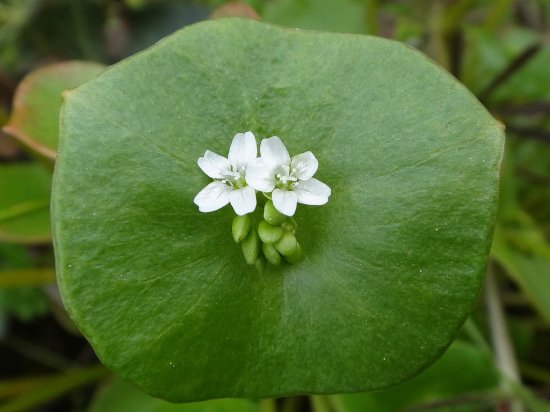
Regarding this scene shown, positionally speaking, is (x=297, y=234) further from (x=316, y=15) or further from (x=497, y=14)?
(x=497, y=14)

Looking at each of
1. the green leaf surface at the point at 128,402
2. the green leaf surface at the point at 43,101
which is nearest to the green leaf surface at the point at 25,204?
the green leaf surface at the point at 43,101

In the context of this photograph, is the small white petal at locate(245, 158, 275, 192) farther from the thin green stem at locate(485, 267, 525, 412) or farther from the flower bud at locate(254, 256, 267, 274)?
the thin green stem at locate(485, 267, 525, 412)

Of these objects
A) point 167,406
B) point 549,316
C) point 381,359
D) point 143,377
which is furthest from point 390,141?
point 167,406

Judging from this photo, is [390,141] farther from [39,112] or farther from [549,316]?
[39,112]

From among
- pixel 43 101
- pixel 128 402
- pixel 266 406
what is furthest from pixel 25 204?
pixel 266 406

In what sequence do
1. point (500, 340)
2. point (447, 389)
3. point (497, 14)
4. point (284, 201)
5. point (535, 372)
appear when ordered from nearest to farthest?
1. point (284, 201)
2. point (447, 389)
3. point (500, 340)
4. point (535, 372)
5. point (497, 14)

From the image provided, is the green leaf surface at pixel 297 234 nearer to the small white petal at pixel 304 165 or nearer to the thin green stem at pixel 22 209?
the small white petal at pixel 304 165
